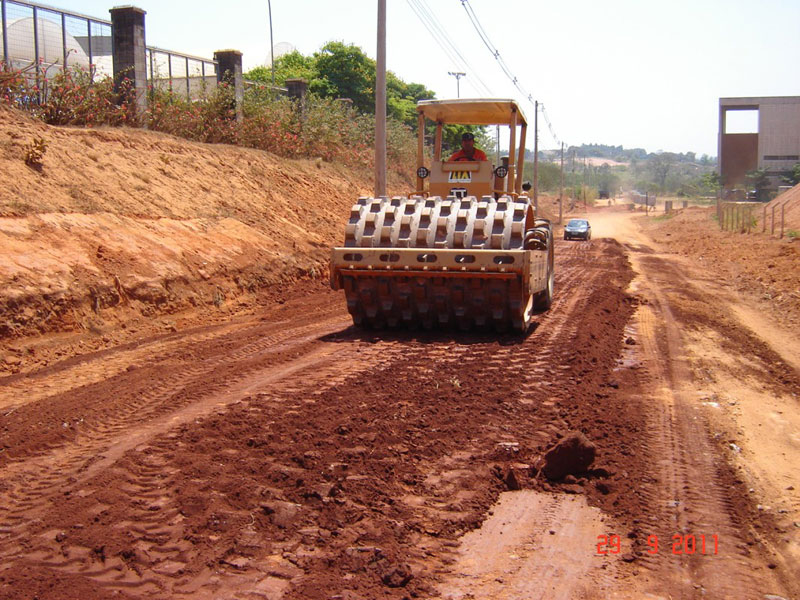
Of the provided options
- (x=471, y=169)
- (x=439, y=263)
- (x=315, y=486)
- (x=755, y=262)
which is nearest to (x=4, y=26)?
(x=471, y=169)

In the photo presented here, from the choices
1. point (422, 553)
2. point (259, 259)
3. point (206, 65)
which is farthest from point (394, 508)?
point (206, 65)

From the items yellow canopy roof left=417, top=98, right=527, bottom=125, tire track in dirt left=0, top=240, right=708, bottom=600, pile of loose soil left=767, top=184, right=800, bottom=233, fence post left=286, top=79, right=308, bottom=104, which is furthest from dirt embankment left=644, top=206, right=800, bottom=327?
fence post left=286, top=79, right=308, bottom=104

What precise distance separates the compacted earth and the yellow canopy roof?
3.23 meters

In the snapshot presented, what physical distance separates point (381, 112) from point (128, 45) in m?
5.95

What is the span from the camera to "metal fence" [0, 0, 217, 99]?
1512 centimetres

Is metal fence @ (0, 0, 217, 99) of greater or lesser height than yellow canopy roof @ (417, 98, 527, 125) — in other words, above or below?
above

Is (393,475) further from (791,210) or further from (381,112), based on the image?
(791,210)

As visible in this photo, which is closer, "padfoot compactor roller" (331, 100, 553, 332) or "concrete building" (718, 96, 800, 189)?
"padfoot compactor roller" (331, 100, 553, 332)

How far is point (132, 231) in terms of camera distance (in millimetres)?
11711

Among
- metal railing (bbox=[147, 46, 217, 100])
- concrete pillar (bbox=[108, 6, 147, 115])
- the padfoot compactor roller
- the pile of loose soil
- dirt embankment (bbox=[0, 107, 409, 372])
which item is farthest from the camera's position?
the pile of loose soil

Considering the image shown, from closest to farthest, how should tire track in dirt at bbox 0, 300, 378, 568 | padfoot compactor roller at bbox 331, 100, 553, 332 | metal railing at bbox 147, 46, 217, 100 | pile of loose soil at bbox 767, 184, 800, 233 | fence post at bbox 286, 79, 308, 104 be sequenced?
tire track in dirt at bbox 0, 300, 378, 568
padfoot compactor roller at bbox 331, 100, 553, 332
metal railing at bbox 147, 46, 217, 100
fence post at bbox 286, 79, 308, 104
pile of loose soil at bbox 767, 184, 800, 233

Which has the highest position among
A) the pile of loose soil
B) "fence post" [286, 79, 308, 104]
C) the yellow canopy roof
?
"fence post" [286, 79, 308, 104]

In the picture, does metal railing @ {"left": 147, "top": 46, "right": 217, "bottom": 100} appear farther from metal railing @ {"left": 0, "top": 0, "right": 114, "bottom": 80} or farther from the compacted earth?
the compacted earth

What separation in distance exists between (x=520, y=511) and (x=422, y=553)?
34.9 inches
